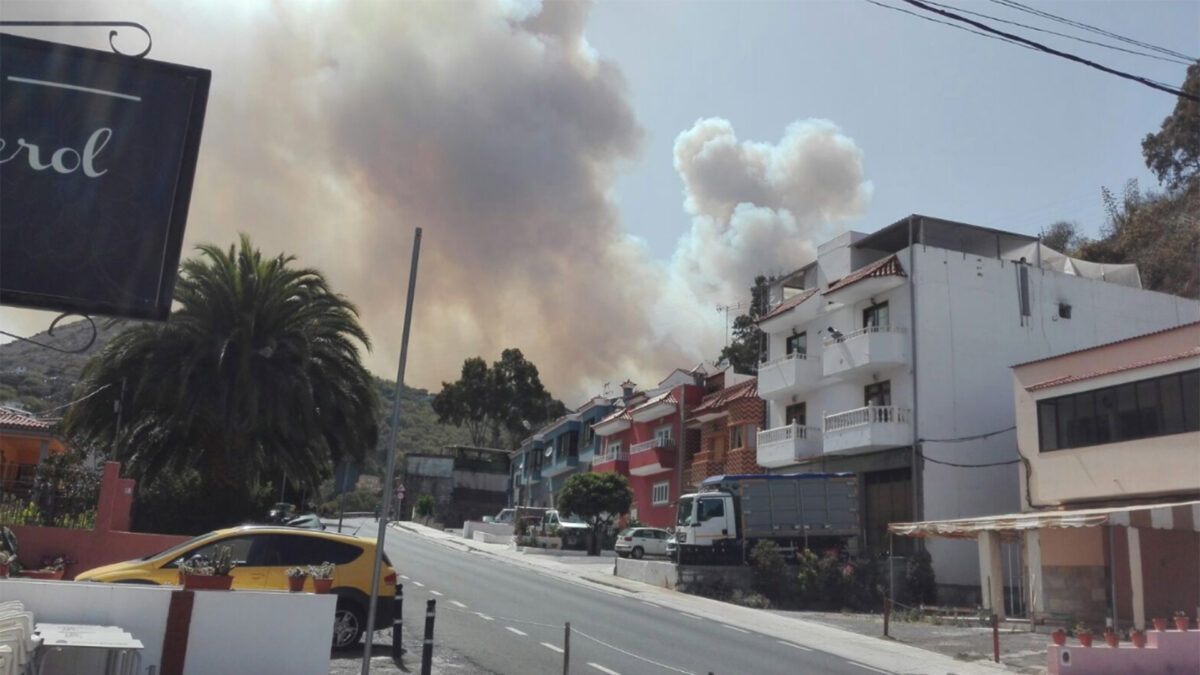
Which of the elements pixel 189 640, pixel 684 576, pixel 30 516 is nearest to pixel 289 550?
pixel 189 640

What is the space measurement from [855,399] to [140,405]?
24.1 meters

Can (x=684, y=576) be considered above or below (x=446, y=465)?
below

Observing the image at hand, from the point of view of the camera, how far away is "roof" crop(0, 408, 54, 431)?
35.7m

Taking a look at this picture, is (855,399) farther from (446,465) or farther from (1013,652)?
(446,465)

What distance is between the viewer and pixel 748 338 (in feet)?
243

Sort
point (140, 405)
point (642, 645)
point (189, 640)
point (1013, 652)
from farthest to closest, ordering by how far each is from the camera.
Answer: point (140, 405) → point (1013, 652) → point (642, 645) → point (189, 640)

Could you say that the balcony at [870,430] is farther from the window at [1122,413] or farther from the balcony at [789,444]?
the window at [1122,413]

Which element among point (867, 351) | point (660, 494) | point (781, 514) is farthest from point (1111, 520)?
point (660, 494)

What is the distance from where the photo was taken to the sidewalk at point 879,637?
18109 mm

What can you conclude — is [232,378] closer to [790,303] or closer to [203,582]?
[203,582]

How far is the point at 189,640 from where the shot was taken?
1062 centimetres

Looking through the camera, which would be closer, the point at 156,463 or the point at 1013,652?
the point at 1013,652

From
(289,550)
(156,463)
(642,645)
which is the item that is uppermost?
(156,463)

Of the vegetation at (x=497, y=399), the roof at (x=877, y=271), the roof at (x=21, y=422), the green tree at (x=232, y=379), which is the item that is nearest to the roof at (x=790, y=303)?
the roof at (x=877, y=271)
